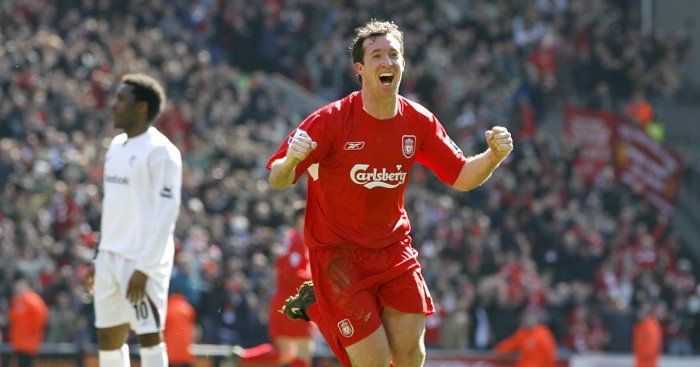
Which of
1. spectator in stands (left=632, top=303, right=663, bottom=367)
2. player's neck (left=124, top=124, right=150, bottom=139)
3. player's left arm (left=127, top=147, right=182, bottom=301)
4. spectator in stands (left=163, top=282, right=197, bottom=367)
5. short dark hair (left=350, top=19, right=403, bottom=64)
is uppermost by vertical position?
short dark hair (left=350, top=19, right=403, bottom=64)

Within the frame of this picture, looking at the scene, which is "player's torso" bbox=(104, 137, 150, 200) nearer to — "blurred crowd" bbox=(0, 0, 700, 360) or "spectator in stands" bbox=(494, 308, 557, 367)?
"blurred crowd" bbox=(0, 0, 700, 360)

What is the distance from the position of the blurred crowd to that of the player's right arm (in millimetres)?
8867

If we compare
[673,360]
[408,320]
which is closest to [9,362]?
[408,320]

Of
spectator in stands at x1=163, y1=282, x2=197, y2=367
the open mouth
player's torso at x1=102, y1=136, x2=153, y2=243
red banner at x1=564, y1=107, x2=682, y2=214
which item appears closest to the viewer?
the open mouth

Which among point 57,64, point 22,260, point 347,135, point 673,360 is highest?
point 57,64

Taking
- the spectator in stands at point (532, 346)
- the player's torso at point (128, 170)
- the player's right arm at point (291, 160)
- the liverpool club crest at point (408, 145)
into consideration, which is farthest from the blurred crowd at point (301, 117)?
the player's right arm at point (291, 160)

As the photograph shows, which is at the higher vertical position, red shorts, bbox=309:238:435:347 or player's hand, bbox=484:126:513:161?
player's hand, bbox=484:126:513:161

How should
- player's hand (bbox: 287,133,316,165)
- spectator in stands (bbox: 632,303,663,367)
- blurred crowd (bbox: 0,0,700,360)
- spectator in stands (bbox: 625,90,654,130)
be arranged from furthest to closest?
1. spectator in stands (bbox: 625,90,654,130)
2. spectator in stands (bbox: 632,303,663,367)
3. blurred crowd (bbox: 0,0,700,360)
4. player's hand (bbox: 287,133,316,165)

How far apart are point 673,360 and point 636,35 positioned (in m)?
10.3

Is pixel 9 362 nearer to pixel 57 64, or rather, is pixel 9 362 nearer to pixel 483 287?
pixel 57 64

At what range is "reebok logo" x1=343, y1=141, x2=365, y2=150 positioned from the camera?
7.90m

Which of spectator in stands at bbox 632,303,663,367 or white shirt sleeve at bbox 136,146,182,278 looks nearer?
white shirt sleeve at bbox 136,146,182,278

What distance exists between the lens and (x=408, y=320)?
8.05 m

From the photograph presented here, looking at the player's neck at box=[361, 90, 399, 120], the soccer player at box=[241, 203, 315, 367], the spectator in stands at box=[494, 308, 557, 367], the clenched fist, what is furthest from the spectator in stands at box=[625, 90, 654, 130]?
the clenched fist
